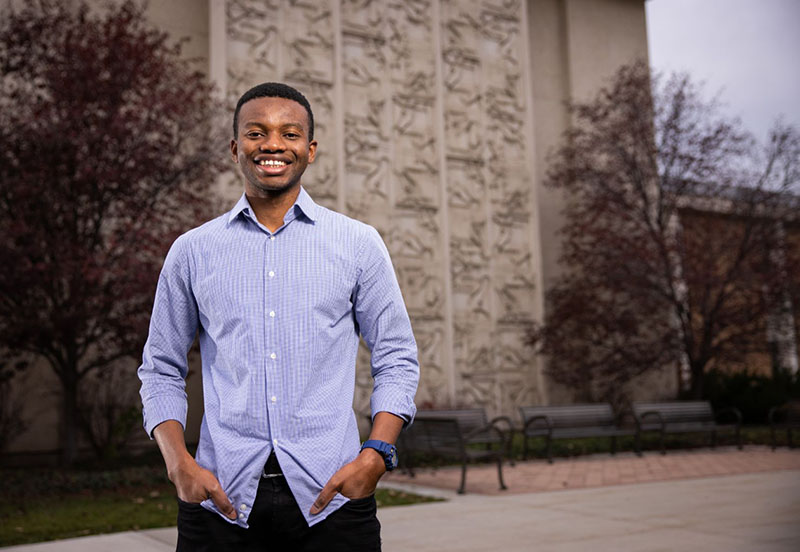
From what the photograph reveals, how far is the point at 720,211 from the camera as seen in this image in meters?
17.8

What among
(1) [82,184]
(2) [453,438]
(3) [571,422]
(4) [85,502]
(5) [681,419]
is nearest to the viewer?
(4) [85,502]

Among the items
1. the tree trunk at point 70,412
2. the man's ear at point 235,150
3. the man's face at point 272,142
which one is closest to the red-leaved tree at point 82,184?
the tree trunk at point 70,412

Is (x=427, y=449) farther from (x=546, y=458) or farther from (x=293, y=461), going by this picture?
(x=293, y=461)

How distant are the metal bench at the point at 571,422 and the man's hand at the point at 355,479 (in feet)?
36.1

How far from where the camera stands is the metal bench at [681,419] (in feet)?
45.3

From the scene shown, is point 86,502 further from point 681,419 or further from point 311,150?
point 681,419

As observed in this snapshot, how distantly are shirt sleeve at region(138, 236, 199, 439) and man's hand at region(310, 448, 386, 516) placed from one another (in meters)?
0.39

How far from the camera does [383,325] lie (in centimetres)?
194

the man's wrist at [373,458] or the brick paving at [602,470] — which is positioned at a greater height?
the man's wrist at [373,458]

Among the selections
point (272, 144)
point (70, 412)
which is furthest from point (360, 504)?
point (70, 412)

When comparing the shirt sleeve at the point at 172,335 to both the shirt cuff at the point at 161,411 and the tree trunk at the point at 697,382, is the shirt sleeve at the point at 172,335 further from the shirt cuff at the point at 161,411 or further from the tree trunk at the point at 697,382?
the tree trunk at the point at 697,382

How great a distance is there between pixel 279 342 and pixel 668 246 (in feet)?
51.6

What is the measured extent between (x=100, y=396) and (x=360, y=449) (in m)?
13.0

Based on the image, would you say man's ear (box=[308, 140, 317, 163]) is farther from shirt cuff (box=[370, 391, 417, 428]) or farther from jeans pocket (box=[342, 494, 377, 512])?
jeans pocket (box=[342, 494, 377, 512])
